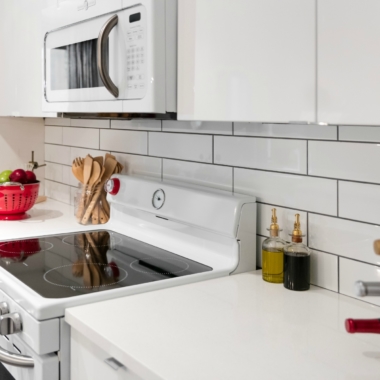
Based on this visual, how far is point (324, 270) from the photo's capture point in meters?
1.35

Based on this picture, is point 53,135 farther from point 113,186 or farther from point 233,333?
point 233,333

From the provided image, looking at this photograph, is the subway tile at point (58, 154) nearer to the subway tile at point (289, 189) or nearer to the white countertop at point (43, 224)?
the white countertop at point (43, 224)

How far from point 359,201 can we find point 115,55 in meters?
0.77

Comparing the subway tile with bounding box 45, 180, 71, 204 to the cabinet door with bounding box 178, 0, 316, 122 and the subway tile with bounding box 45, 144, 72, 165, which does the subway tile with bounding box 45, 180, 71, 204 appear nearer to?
the subway tile with bounding box 45, 144, 72, 165

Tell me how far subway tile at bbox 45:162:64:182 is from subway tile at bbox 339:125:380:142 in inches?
68.0

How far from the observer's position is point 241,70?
113 cm

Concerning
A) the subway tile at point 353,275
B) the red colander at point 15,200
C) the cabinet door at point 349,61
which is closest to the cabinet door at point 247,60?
the cabinet door at point 349,61

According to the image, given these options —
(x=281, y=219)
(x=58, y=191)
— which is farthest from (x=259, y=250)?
(x=58, y=191)

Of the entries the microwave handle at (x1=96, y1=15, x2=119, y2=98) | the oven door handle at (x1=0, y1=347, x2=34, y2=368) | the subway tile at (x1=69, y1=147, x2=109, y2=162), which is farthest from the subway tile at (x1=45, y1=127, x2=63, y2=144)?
the oven door handle at (x1=0, y1=347, x2=34, y2=368)

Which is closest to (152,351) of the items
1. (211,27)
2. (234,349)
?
(234,349)

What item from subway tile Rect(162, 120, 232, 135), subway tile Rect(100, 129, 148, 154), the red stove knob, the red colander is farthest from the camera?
the red colander

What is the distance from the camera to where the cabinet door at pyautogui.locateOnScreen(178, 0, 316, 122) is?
38.7 inches

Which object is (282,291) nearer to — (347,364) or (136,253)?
(347,364)

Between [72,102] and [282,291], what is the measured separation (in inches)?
35.6
